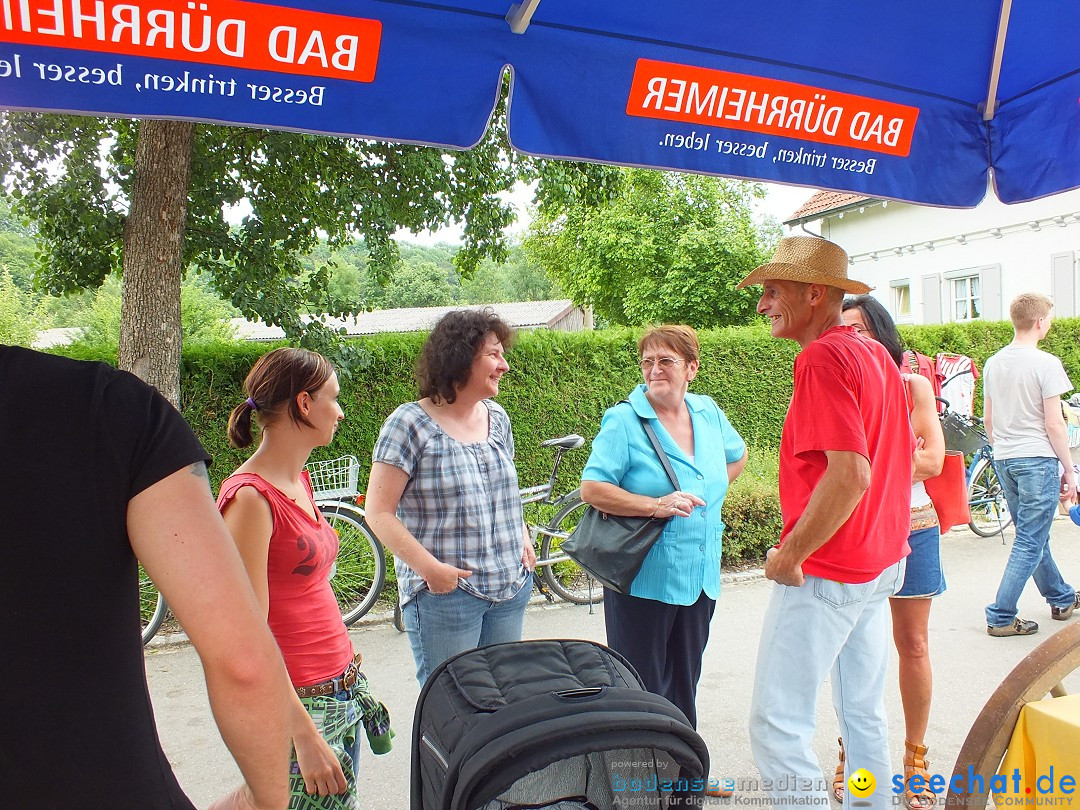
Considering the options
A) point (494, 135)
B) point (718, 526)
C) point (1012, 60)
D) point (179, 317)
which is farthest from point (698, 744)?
point (494, 135)

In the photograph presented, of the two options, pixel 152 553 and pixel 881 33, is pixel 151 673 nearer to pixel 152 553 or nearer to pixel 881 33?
pixel 152 553

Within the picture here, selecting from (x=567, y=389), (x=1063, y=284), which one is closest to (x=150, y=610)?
(x=567, y=389)

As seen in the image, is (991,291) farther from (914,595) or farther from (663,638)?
(663,638)

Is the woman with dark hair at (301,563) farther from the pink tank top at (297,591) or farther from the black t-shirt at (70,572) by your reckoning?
the black t-shirt at (70,572)

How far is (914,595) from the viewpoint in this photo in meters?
3.40

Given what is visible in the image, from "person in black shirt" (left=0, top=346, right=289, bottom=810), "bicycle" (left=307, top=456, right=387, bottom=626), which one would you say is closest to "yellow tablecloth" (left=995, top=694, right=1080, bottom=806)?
"person in black shirt" (left=0, top=346, right=289, bottom=810)

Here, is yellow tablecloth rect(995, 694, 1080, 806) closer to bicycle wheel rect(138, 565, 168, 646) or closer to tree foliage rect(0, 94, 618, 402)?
bicycle wheel rect(138, 565, 168, 646)

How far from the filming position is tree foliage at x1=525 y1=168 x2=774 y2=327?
30.2m

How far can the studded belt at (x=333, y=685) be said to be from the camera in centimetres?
224

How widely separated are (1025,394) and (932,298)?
67.6 ft

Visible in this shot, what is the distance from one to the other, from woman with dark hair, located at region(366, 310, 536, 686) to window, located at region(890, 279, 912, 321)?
25.0 metres

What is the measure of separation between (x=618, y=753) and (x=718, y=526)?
1.69 metres

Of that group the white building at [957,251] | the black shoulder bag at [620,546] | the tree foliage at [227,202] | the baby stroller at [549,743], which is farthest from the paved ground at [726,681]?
the white building at [957,251]

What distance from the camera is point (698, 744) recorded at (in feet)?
5.60
